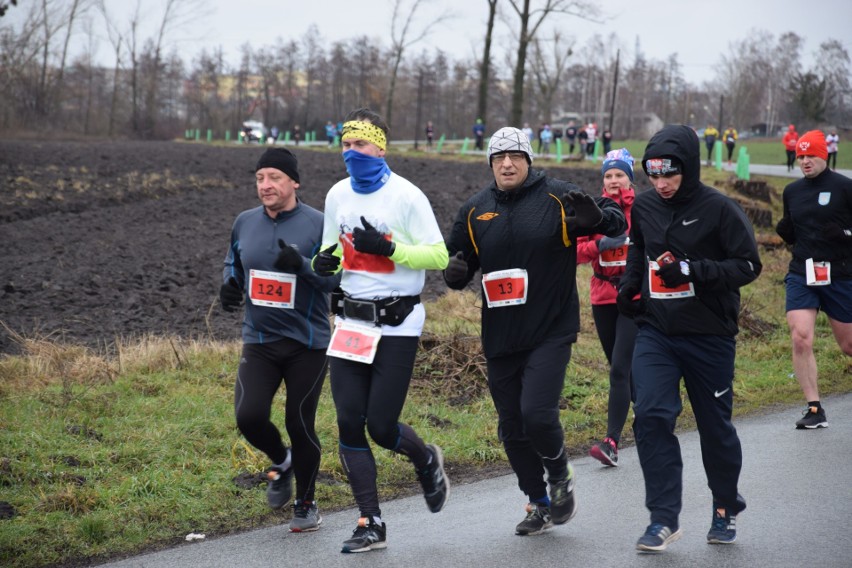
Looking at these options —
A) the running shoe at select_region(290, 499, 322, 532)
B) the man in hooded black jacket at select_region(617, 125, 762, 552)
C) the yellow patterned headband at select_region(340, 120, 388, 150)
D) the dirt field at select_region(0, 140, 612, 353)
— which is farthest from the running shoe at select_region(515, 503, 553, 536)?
the dirt field at select_region(0, 140, 612, 353)

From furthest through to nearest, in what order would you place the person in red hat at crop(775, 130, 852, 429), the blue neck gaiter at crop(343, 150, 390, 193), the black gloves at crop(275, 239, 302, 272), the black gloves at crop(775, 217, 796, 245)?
1. the black gloves at crop(775, 217, 796, 245)
2. the person in red hat at crop(775, 130, 852, 429)
3. the black gloves at crop(275, 239, 302, 272)
4. the blue neck gaiter at crop(343, 150, 390, 193)

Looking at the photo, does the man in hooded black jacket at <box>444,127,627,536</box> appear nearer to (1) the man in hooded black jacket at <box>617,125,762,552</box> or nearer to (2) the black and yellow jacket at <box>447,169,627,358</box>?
(2) the black and yellow jacket at <box>447,169,627,358</box>

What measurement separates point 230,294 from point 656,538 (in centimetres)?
275

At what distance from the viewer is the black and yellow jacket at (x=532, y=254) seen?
561 cm

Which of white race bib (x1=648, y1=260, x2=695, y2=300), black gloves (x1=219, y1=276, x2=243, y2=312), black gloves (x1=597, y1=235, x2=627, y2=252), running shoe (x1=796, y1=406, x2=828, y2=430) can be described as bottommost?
running shoe (x1=796, y1=406, x2=828, y2=430)

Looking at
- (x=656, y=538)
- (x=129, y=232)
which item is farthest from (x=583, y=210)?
(x=129, y=232)

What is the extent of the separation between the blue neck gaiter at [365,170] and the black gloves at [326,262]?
0.39 meters

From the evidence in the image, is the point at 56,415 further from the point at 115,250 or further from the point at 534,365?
the point at 115,250

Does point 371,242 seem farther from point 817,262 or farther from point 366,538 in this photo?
point 817,262

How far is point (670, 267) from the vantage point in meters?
5.31

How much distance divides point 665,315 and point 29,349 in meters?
7.57

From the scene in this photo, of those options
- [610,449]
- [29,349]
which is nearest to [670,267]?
[610,449]

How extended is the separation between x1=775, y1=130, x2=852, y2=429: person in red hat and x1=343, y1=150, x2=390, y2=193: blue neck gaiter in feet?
14.6

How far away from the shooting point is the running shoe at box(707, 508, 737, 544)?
5.45 metres
